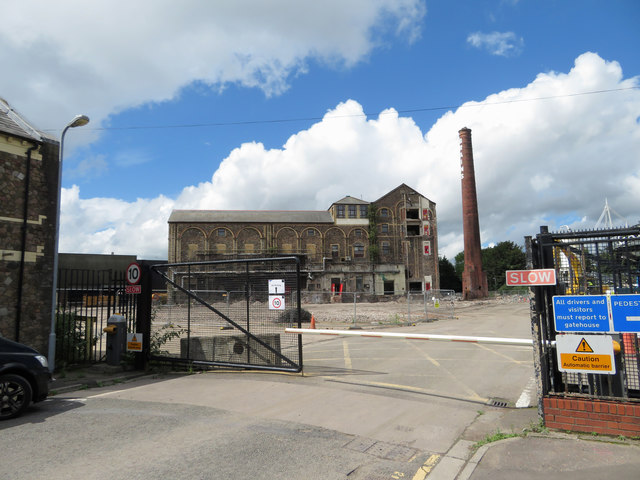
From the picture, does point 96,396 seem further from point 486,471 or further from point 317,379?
point 486,471

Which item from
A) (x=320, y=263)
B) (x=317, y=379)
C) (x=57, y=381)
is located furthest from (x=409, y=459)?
(x=320, y=263)

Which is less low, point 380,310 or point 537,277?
point 537,277

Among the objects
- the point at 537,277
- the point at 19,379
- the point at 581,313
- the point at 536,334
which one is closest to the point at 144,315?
the point at 19,379

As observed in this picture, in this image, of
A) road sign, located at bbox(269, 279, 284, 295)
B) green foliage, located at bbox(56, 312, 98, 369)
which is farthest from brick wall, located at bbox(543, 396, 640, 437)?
green foliage, located at bbox(56, 312, 98, 369)

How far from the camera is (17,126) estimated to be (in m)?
10.2

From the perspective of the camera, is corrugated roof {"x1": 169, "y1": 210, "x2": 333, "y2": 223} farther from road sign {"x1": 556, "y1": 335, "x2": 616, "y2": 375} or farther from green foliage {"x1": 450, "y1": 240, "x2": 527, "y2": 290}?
road sign {"x1": 556, "y1": 335, "x2": 616, "y2": 375}

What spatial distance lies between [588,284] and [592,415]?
5.07 ft

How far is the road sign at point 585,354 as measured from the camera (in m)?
4.66

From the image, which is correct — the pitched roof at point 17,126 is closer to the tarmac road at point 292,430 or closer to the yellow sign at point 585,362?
the tarmac road at point 292,430

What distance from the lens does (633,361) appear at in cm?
482

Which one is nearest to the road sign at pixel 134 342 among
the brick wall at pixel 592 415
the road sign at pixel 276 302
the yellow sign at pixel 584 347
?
the road sign at pixel 276 302

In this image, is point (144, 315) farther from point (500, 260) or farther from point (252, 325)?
point (500, 260)

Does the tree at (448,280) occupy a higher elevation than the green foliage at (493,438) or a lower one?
higher

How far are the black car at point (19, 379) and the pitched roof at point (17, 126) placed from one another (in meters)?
5.82
